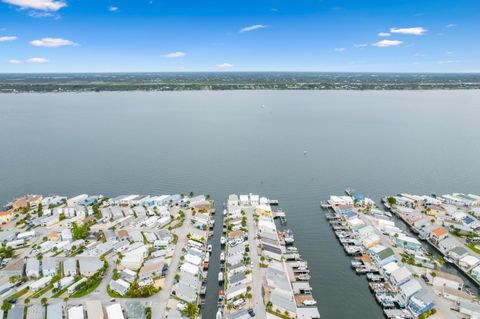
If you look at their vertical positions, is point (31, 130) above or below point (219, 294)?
above

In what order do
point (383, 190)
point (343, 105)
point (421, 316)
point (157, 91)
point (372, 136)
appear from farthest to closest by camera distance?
1. point (157, 91)
2. point (343, 105)
3. point (372, 136)
4. point (383, 190)
5. point (421, 316)

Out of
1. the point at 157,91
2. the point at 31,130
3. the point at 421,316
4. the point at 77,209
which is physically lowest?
the point at 421,316

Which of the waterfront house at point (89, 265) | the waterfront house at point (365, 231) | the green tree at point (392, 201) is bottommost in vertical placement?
the waterfront house at point (89, 265)

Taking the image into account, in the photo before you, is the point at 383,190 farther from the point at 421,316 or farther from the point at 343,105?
the point at 343,105

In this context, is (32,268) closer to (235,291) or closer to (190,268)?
(190,268)

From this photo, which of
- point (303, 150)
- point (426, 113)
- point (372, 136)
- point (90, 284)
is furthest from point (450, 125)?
point (90, 284)

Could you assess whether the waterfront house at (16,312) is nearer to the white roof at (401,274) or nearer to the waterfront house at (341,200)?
the white roof at (401,274)

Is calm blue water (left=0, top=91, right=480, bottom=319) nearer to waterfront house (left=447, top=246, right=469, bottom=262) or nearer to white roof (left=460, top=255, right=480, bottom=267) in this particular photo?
waterfront house (left=447, top=246, right=469, bottom=262)

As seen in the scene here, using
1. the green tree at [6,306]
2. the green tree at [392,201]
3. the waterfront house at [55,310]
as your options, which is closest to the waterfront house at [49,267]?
the green tree at [6,306]
